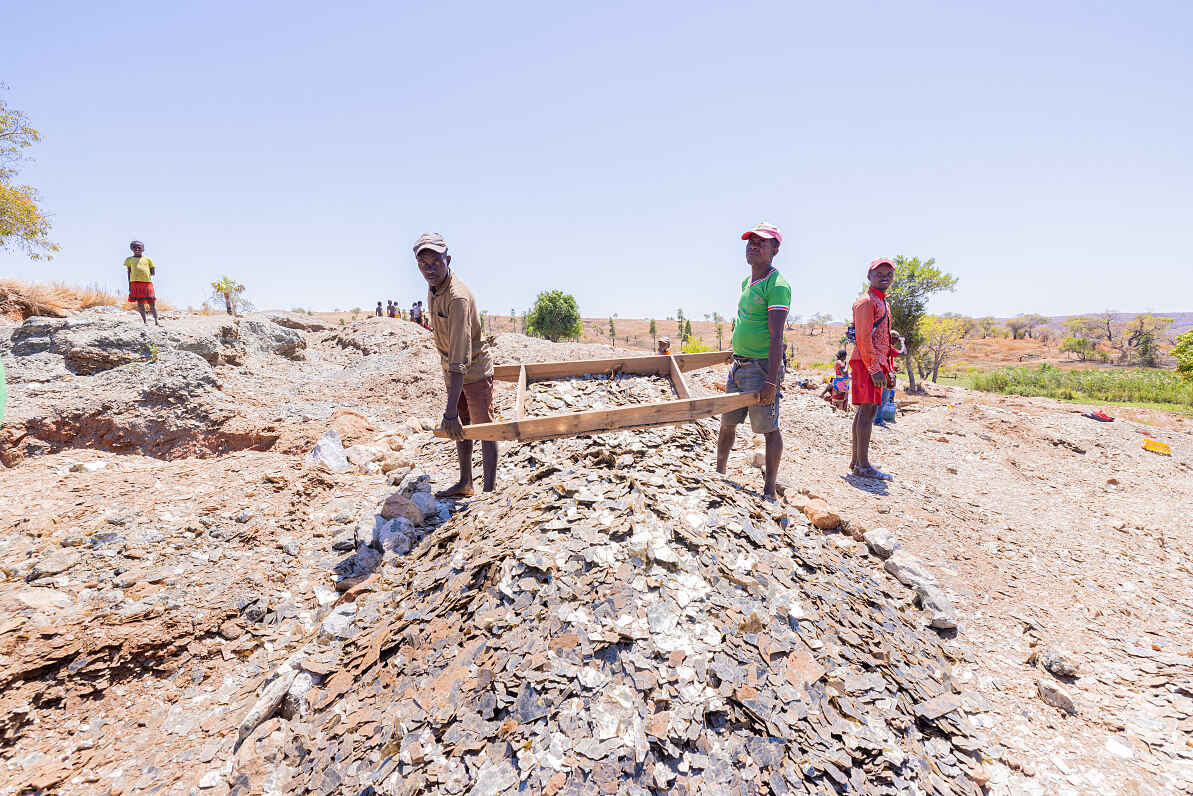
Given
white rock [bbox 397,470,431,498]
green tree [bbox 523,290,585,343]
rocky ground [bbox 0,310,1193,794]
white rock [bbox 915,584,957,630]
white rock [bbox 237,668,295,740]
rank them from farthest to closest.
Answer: green tree [bbox 523,290,585,343] < white rock [bbox 397,470,431,498] < white rock [bbox 915,584,957,630] < white rock [bbox 237,668,295,740] < rocky ground [bbox 0,310,1193,794]

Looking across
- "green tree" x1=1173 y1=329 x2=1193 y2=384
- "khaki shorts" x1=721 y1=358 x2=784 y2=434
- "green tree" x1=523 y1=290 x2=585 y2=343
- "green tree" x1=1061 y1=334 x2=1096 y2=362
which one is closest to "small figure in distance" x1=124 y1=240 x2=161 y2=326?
"khaki shorts" x1=721 y1=358 x2=784 y2=434

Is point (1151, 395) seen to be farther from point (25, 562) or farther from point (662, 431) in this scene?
point (25, 562)

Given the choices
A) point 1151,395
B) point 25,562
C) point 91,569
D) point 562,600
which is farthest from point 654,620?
point 1151,395

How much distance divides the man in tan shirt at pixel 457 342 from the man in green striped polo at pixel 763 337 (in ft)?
6.81

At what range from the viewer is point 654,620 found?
208cm

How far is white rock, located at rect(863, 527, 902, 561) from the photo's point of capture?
131 inches

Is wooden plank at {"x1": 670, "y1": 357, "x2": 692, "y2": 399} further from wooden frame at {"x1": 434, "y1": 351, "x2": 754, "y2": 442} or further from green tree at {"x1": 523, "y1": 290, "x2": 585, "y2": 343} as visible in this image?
green tree at {"x1": 523, "y1": 290, "x2": 585, "y2": 343}

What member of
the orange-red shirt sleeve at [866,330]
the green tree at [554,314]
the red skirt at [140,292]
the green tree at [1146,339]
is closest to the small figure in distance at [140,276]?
the red skirt at [140,292]

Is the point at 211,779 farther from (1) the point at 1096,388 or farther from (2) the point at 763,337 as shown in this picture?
(1) the point at 1096,388

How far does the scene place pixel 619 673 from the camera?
75.4 inches

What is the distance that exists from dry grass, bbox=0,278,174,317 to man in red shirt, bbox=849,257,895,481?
533 inches

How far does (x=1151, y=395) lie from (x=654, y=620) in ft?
86.9

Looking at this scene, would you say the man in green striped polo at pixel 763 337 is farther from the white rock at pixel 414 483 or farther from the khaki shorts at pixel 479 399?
the white rock at pixel 414 483

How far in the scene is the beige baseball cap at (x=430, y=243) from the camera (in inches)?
129
